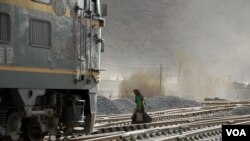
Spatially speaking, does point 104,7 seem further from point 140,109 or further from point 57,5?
point 140,109

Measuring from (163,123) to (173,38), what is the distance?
9301 centimetres

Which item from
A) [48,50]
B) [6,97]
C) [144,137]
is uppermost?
[48,50]

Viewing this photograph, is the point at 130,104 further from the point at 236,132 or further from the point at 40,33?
the point at 236,132

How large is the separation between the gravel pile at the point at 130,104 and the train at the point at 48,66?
1516cm

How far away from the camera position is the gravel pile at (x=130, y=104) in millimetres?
28895

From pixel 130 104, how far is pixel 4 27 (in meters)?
23.3

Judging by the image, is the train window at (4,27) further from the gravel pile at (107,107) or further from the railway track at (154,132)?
the gravel pile at (107,107)

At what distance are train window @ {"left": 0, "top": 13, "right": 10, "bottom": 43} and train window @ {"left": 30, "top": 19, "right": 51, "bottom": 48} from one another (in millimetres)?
715

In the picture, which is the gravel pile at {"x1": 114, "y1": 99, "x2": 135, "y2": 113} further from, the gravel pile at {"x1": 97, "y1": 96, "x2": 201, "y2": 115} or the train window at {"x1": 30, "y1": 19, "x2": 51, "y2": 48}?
the train window at {"x1": 30, "y1": 19, "x2": 51, "y2": 48}

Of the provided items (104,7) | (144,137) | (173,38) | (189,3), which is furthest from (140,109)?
(189,3)

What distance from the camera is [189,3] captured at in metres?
134

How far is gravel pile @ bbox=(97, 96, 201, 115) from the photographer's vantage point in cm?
2890

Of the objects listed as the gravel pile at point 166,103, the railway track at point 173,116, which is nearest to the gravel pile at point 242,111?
the railway track at point 173,116

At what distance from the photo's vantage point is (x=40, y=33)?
35.7 ft
